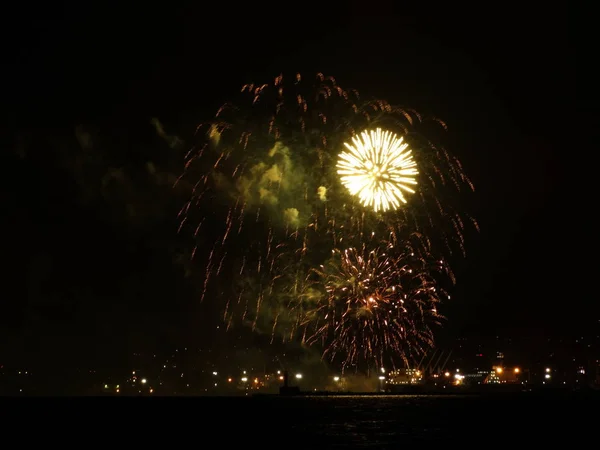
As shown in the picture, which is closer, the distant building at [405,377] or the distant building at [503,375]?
the distant building at [405,377]

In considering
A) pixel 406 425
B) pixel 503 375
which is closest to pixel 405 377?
pixel 503 375

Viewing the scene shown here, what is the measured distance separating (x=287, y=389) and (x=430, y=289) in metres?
69.3

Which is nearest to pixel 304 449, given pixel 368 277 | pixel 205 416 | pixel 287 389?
pixel 368 277

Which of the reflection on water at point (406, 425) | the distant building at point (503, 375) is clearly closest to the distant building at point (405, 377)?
the distant building at point (503, 375)

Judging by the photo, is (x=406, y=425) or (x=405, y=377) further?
(x=405, y=377)

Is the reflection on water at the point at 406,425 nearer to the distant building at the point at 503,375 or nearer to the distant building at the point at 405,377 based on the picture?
the distant building at the point at 405,377

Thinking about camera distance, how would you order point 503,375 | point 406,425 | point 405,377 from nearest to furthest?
point 406,425 → point 405,377 → point 503,375

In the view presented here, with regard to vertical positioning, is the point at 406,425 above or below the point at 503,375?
below

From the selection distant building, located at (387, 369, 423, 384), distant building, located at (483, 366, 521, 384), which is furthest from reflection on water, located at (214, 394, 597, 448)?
distant building, located at (483, 366, 521, 384)

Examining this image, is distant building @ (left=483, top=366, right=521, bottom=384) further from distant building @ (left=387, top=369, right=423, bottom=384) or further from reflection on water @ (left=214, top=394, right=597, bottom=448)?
reflection on water @ (left=214, top=394, right=597, bottom=448)

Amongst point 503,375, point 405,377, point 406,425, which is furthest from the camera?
point 503,375

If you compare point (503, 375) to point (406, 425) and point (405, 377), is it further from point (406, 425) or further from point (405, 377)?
point (406, 425)

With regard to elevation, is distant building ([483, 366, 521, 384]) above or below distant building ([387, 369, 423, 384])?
above

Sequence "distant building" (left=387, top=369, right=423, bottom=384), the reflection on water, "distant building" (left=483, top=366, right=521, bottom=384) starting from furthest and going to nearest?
1. "distant building" (left=483, top=366, right=521, bottom=384)
2. "distant building" (left=387, top=369, right=423, bottom=384)
3. the reflection on water
